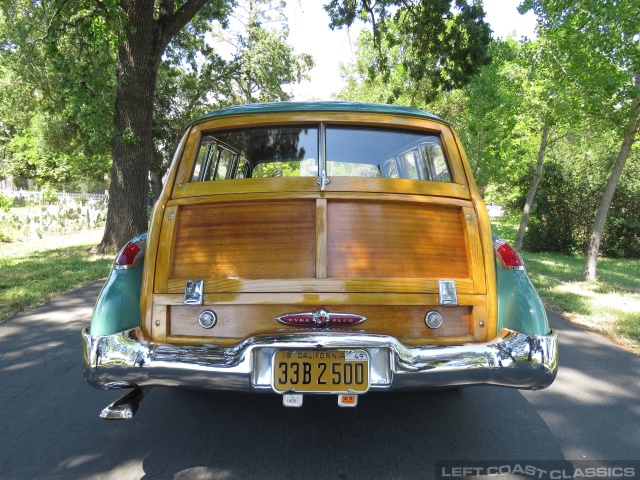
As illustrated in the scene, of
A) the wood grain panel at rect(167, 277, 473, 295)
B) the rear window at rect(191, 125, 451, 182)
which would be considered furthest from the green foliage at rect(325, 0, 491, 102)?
the wood grain panel at rect(167, 277, 473, 295)

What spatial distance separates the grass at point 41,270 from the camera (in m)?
5.63

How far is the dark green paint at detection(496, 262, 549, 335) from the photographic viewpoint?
2270 millimetres

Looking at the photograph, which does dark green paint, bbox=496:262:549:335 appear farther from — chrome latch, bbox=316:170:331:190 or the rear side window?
the rear side window

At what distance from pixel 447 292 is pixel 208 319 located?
4.21 ft

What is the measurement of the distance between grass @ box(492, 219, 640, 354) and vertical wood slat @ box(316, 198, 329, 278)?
3785 millimetres

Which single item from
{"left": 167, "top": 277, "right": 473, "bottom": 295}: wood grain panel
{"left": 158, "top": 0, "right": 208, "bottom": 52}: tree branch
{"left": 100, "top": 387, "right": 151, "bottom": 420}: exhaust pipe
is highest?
{"left": 158, "top": 0, "right": 208, "bottom": 52}: tree branch

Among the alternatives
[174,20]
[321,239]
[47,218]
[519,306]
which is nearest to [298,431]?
[321,239]

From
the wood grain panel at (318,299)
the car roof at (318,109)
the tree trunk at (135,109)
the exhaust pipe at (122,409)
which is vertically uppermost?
the tree trunk at (135,109)

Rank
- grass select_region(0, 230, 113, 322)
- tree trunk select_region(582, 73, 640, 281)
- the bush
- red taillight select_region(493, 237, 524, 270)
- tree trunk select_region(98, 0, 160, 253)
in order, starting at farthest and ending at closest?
the bush → tree trunk select_region(98, 0, 160, 253) → tree trunk select_region(582, 73, 640, 281) → grass select_region(0, 230, 113, 322) → red taillight select_region(493, 237, 524, 270)

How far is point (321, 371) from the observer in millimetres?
2041

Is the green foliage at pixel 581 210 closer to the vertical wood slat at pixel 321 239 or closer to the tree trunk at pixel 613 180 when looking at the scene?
the tree trunk at pixel 613 180

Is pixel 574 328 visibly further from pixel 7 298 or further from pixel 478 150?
pixel 478 150

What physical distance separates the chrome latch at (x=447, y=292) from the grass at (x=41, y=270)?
196 inches

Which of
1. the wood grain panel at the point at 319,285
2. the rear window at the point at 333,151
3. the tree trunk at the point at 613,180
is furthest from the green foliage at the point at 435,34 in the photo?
the wood grain panel at the point at 319,285
